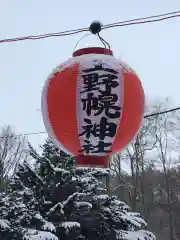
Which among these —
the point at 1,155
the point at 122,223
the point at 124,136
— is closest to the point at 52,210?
the point at 122,223

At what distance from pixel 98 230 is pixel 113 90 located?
4.55 metres

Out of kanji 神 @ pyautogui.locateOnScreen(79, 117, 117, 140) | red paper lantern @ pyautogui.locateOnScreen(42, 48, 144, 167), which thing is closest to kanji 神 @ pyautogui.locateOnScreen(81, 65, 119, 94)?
red paper lantern @ pyautogui.locateOnScreen(42, 48, 144, 167)

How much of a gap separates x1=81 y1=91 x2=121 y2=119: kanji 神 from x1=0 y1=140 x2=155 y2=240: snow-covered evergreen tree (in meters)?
3.83

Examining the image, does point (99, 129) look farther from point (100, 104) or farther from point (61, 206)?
point (61, 206)

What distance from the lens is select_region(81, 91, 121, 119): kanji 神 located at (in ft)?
9.02

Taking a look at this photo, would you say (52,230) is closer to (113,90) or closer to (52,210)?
(52,210)

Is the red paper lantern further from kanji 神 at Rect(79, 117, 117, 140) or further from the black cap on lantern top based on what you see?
the black cap on lantern top

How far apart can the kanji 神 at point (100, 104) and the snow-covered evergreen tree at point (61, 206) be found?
383cm

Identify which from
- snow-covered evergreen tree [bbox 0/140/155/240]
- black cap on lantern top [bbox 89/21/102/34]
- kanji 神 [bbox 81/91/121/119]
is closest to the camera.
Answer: kanji 神 [bbox 81/91/121/119]

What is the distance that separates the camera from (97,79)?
2.78m

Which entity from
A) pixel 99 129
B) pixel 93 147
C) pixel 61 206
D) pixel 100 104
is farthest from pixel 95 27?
pixel 61 206

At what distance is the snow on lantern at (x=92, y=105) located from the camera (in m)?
2.77

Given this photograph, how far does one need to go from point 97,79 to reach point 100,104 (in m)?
0.19

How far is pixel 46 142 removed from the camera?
728 cm
